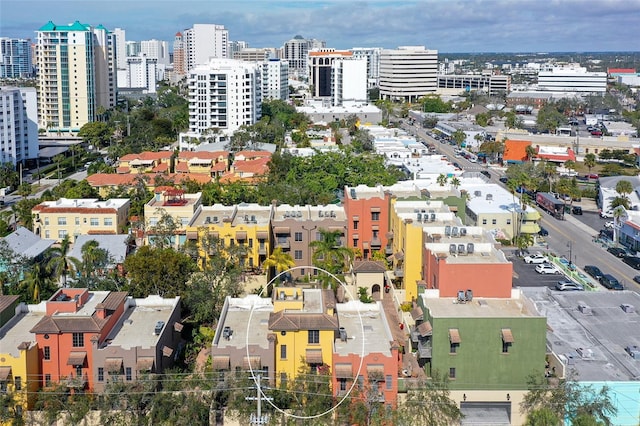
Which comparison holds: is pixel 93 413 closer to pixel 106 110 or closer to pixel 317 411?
pixel 317 411

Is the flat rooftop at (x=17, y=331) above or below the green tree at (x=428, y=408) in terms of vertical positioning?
above

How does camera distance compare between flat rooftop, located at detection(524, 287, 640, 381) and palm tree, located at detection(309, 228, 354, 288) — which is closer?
flat rooftop, located at detection(524, 287, 640, 381)

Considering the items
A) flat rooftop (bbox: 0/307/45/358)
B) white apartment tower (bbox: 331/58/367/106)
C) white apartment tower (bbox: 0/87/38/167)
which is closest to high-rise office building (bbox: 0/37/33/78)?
white apartment tower (bbox: 331/58/367/106)

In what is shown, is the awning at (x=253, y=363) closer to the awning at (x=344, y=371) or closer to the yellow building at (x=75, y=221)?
the awning at (x=344, y=371)

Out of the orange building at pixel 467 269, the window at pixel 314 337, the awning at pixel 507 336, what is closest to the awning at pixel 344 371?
the window at pixel 314 337

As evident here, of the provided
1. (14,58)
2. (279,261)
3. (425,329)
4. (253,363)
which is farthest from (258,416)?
(14,58)

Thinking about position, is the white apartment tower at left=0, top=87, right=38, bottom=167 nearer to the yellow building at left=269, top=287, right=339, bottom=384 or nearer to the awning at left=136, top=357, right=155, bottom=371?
the awning at left=136, top=357, right=155, bottom=371

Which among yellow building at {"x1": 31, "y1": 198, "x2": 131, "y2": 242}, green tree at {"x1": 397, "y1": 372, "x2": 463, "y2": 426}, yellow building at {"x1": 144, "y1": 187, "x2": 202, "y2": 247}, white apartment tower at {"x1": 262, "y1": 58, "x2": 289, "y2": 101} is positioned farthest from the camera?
white apartment tower at {"x1": 262, "y1": 58, "x2": 289, "y2": 101}
